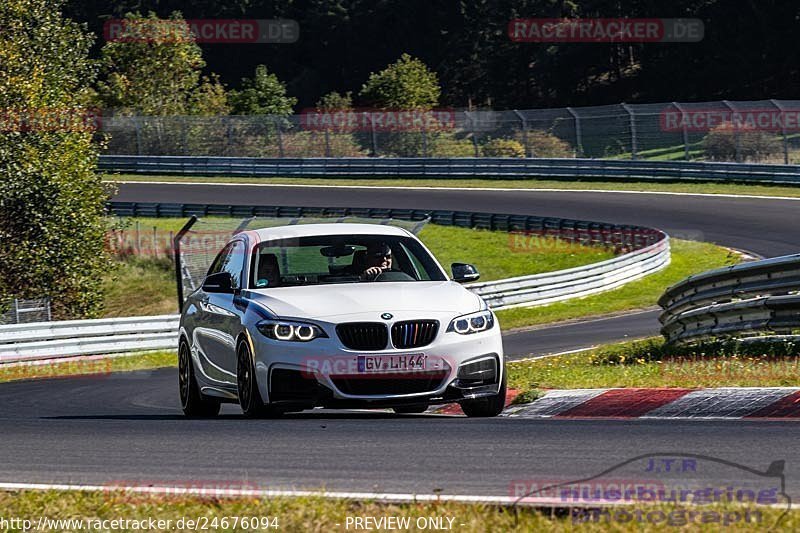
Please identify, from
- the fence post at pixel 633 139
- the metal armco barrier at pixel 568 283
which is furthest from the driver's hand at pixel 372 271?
the fence post at pixel 633 139

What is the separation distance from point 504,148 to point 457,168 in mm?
2169

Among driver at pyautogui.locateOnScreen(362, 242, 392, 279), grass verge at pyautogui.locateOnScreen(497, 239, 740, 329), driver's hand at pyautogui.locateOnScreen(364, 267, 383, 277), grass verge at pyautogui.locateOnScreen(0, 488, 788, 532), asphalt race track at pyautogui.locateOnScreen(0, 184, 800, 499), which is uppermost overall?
driver at pyautogui.locateOnScreen(362, 242, 392, 279)

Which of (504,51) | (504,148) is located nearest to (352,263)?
(504,148)

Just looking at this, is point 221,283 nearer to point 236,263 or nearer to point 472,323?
point 236,263

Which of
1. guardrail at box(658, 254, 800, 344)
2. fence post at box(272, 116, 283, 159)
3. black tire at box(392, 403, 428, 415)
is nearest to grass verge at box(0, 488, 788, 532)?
black tire at box(392, 403, 428, 415)

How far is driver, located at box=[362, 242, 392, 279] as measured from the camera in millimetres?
10234

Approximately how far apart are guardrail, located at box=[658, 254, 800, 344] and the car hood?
4037 millimetres

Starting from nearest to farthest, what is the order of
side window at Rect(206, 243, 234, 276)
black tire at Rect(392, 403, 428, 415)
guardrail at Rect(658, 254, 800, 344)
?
black tire at Rect(392, 403, 428, 415) → side window at Rect(206, 243, 234, 276) → guardrail at Rect(658, 254, 800, 344)

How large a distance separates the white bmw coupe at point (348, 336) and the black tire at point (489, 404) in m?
0.01

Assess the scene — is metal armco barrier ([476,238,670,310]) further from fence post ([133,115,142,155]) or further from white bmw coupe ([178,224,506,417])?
fence post ([133,115,142,155])

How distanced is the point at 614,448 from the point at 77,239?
31359mm

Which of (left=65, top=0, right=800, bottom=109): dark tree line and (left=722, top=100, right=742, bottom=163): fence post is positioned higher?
(left=65, top=0, right=800, bottom=109): dark tree line

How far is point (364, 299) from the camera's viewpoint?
937 centimetres

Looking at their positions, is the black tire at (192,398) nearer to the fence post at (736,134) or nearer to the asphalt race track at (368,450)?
the asphalt race track at (368,450)
